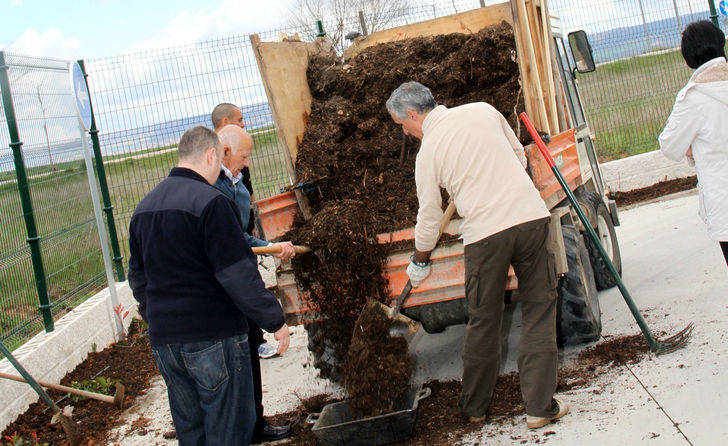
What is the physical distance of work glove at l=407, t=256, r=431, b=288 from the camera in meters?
4.24

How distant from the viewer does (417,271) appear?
4.24m

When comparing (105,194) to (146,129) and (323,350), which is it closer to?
(146,129)

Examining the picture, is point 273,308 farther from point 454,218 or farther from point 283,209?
point 283,209

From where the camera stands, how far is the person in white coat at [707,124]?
3857mm

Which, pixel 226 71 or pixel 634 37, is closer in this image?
pixel 226 71

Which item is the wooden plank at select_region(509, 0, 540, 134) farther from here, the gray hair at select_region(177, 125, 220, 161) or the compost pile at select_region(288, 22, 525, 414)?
the gray hair at select_region(177, 125, 220, 161)

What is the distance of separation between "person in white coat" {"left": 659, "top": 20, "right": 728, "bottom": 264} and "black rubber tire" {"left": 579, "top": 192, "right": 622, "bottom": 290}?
2.00 meters

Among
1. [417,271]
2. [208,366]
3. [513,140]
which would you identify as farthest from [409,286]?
[208,366]

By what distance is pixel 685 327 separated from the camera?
199 inches

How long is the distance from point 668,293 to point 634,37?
6201mm

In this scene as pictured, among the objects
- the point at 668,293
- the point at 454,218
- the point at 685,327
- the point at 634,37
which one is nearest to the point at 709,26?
the point at 454,218

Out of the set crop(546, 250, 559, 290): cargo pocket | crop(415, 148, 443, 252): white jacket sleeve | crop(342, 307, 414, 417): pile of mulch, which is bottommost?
crop(342, 307, 414, 417): pile of mulch

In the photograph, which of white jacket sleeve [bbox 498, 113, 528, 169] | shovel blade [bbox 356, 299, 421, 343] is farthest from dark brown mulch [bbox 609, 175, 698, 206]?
shovel blade [bbox 356, 299, 421, 343]

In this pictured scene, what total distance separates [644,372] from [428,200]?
5.88ft
